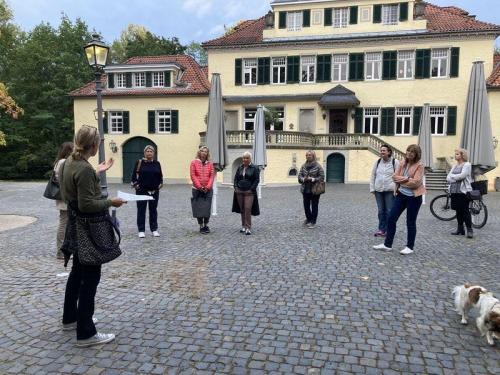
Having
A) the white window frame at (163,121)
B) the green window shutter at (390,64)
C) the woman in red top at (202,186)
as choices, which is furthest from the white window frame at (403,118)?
the woman in red top at (202,186)

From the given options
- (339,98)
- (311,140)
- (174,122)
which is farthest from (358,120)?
(174,122)

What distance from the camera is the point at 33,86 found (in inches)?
1606

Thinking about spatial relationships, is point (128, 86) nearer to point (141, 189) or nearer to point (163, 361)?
point (141, 189)

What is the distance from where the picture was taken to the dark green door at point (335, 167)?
86.7 feet

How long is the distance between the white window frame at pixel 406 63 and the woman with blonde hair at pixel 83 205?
26.7 meters

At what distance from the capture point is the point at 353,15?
28.0 metres

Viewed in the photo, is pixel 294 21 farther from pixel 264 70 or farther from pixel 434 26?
pixel 434 26

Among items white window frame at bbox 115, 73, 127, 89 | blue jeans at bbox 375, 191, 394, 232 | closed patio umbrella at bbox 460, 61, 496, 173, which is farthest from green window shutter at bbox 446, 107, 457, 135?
white window frame at bbox 115, 73, 127, 89

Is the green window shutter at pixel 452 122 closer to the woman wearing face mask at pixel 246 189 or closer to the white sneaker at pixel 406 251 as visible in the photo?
the woman wearing face mask at pixel 246 189

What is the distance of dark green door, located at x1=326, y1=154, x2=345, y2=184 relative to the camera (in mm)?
26416

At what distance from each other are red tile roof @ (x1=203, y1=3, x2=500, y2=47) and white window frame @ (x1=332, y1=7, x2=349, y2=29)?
4814 millimetres

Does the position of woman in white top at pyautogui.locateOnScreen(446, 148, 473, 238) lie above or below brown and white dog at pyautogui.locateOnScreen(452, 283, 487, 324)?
above

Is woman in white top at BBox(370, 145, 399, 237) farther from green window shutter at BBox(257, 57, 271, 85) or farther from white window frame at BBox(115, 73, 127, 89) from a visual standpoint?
white window frame at BBox(115, 73, 127, 89)

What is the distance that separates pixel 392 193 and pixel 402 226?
1760mm
